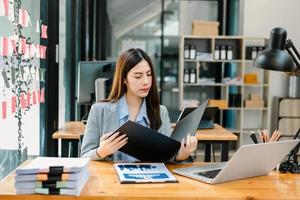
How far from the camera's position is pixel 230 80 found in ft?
18.1

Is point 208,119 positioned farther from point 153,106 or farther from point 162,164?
point 162,164

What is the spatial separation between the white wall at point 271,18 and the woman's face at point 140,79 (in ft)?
13.2

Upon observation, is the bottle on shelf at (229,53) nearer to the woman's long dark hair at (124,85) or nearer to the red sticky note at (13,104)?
the woman's long dark hair at (124,85)

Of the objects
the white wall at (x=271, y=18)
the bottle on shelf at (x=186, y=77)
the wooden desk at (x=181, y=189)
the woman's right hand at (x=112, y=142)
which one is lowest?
the wooden desk at (x=181, y=189)

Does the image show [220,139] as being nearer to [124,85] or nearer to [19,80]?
[124,85]

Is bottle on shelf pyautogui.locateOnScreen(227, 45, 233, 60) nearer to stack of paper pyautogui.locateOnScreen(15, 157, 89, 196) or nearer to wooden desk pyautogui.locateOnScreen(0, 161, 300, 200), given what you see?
wooden desk pyautogui.locateOnScreen(0, 161, 300, 200)

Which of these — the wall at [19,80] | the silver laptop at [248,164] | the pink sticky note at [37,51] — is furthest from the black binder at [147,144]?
the pink sticky note at [37,51]

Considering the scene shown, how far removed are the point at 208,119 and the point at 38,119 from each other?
145 cm

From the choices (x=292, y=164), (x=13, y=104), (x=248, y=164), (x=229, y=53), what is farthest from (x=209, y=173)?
(x=229, y=53)

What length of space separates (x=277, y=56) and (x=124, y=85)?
0.78m

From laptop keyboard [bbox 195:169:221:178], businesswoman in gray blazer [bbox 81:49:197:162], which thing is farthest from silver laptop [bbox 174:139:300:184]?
businesswoman in gray blazer [bbox 81:49:197:162]

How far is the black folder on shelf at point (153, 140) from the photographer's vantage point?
157 cm


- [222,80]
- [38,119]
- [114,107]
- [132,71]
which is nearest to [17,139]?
[38,119]

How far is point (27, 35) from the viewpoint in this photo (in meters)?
2.33
